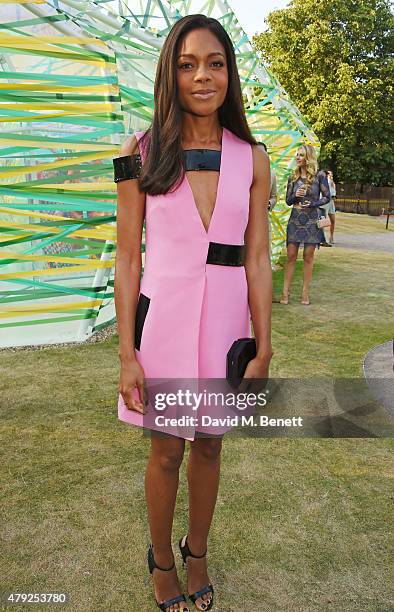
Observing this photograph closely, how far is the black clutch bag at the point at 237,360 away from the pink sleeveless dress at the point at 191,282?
31mm

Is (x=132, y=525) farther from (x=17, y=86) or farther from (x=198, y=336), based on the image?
(x=17, y=86)

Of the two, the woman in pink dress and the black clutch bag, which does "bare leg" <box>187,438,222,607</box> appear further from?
the black clutch bag

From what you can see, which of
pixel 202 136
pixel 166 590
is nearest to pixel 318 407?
pixel 166 590

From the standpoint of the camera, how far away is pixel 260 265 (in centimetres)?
193

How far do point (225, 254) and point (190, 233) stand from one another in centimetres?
14

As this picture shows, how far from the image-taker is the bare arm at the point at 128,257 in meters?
1.78

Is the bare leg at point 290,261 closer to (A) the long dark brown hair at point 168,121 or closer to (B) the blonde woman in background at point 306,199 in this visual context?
(B) the blonde woman in background at point 306,199

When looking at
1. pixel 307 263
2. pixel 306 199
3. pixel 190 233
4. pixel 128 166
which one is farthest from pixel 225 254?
pixel 307 263

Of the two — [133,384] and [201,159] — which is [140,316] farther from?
[201,159]

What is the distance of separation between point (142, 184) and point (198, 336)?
1.71ft

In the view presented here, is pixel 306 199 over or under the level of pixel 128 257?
under

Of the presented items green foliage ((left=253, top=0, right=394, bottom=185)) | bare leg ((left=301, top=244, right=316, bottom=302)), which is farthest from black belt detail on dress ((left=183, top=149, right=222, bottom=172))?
green foliage ((left=253, top=0, right=394, bottom=185))

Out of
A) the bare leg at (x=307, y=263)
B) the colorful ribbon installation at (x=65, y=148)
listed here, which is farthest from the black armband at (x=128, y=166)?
the bare leg at (x=307, y=263)

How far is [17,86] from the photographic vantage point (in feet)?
14.3
